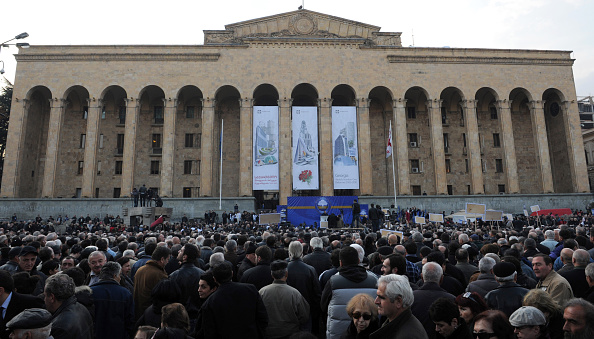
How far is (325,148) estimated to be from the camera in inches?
1367

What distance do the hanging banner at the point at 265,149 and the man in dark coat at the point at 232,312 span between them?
1133 inches

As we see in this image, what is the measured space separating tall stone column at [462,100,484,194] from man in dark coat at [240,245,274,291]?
33855mm

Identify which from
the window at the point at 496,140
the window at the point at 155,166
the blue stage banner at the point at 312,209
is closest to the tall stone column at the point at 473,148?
the window at the point at 496,140

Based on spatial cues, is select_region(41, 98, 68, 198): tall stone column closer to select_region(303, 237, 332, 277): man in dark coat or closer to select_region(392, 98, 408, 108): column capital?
select_region(392, 98, 408, 108): column capital

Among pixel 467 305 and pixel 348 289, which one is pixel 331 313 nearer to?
pixel 348 289

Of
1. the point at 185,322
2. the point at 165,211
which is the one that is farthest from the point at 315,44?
the point at 185,322

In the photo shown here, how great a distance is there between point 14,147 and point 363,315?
3943 cm

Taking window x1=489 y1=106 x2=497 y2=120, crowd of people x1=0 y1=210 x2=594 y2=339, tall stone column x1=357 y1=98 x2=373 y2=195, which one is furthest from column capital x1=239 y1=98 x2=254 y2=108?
crowd of people x1=0 y1=210 x2=594 y2=339

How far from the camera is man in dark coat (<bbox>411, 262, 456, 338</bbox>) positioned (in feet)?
13.2

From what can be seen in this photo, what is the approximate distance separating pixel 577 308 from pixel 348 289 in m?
2.24

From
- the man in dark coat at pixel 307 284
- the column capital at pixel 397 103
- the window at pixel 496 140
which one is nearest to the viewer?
the man in dark coat at pixel 307 284

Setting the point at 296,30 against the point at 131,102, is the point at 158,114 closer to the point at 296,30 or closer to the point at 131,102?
the point at 131,102

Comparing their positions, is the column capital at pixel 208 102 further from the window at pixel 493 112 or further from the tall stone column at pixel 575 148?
the tall stone column at pixel 575 148

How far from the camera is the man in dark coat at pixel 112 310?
4.66m
